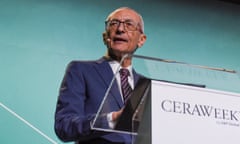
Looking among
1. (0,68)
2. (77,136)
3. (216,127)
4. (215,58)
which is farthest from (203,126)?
(215,58)

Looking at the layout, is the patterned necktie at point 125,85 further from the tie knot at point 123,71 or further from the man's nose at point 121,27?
the man's nose at point 121,27

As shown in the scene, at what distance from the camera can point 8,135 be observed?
1.73 m

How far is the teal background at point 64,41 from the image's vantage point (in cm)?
180

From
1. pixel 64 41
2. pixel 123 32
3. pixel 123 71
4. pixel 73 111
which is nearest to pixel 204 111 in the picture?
pixel 123 71

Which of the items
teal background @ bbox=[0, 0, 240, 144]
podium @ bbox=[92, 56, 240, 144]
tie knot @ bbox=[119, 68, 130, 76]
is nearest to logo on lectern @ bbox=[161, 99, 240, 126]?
podium @ bbox=[92, 56, 240, 144]

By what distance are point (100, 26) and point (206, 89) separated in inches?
55.0

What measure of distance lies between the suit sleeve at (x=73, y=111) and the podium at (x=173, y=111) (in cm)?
15

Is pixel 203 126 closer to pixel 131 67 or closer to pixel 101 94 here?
pixel 131 67

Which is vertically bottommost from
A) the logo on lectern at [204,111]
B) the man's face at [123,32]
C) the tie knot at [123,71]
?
the logo on lectern at [204,111]

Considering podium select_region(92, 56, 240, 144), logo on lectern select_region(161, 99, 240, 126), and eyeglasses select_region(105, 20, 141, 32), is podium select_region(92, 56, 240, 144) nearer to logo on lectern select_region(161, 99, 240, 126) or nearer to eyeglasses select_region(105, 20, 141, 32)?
logo on lectern select_region(161, 99, 240, 126)

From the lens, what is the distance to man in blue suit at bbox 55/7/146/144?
3.02ft

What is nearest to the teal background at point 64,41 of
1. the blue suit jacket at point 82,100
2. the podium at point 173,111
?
the blue suit jacket at point 82,100

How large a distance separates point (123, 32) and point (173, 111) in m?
0.62

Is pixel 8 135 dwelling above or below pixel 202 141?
below
